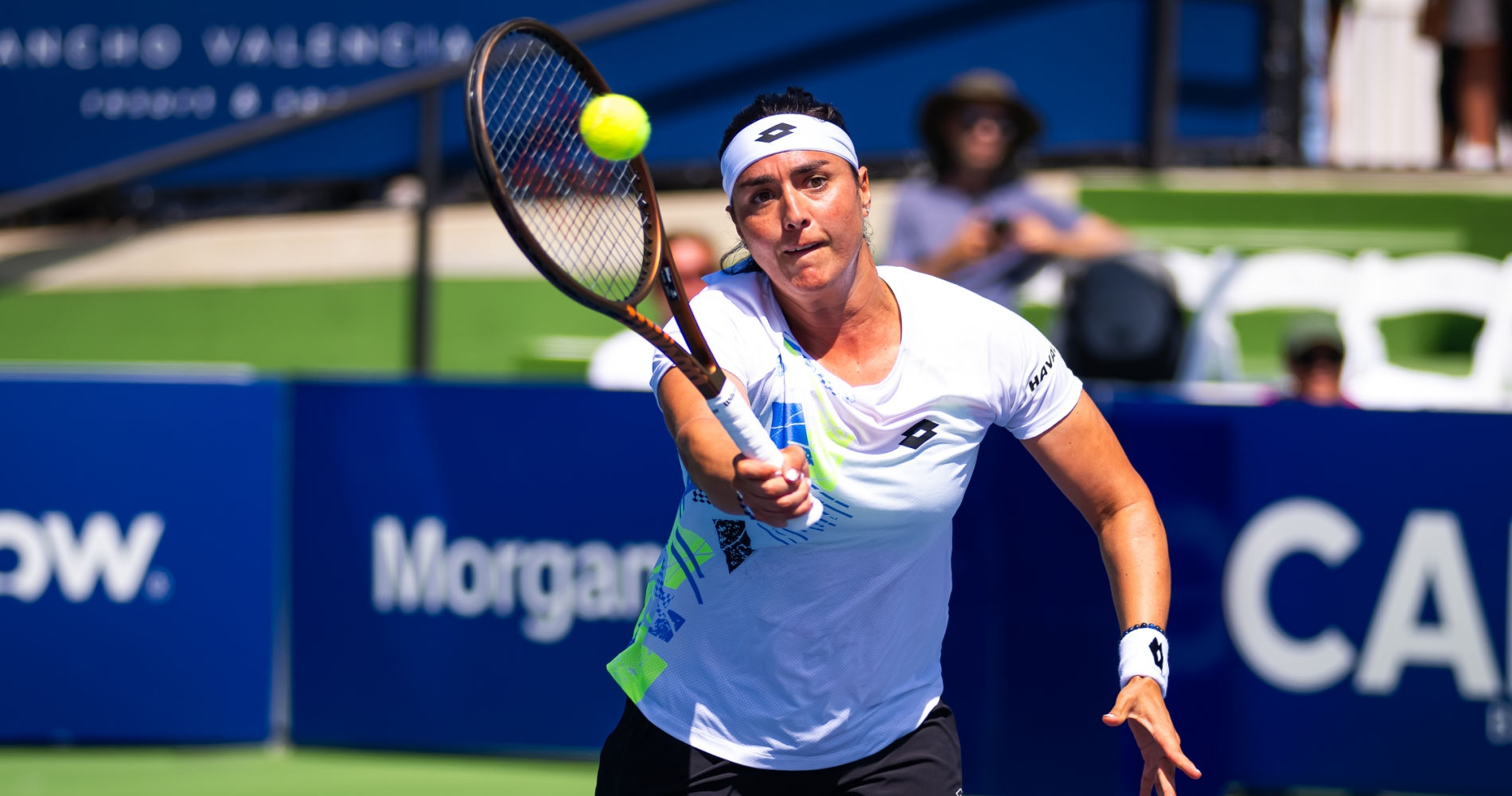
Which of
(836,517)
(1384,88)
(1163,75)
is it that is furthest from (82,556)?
(1384,88)

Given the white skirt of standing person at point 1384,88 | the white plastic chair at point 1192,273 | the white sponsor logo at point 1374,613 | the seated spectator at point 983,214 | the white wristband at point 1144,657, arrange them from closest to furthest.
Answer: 1. the white wristband at point 1144,657
2. the white sponsor logo at point 1374,613
3. the seated spectator at point 983,214
4. the white plastic chair at point 1192,273
5. the white skirt of standing person at point 1384,88

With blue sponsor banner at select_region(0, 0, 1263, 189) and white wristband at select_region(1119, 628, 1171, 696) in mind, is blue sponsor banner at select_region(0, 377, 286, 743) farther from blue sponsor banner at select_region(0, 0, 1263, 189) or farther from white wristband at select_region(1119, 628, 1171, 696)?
white wristband at select_region(1119, 628, 1171, 696)

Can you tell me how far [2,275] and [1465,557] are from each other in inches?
255

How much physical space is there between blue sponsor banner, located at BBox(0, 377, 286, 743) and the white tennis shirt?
10.1 ft

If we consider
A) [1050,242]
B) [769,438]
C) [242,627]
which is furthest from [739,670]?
[1050,242]

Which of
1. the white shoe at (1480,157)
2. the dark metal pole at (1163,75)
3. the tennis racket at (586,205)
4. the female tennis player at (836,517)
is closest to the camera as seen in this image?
the tennis racket at (586,205)

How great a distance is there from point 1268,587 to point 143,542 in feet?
11.5

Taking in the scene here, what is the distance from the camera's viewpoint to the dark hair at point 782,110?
2547 millimetres

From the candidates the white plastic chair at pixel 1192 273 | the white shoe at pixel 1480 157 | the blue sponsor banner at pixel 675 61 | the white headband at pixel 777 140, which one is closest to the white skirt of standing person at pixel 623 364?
the blue sponsor banner at pixel 675 61

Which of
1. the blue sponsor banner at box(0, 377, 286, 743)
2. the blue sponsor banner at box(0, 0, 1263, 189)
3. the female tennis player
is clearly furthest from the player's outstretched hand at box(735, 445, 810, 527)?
the blue sponsor banner at box(0, 0, 1263, 189)

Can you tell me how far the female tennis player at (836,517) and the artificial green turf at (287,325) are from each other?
15.6 ft

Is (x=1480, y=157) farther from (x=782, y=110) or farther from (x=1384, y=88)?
(x=782, y=110)

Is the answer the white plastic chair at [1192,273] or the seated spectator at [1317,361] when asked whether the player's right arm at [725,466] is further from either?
the white plastic chair at [1192,273]

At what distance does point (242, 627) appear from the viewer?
5383mm
